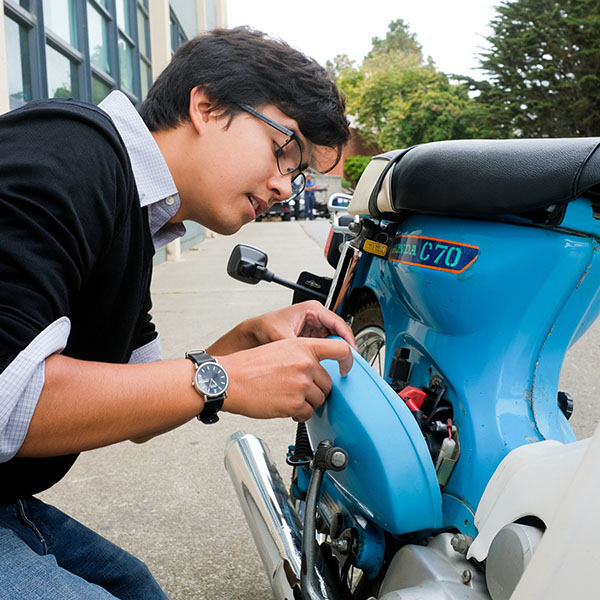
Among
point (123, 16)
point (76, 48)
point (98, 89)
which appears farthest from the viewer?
point (123, 16)

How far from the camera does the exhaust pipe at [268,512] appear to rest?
4.67 feet

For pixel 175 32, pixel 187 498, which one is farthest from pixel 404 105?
pixel 187 498

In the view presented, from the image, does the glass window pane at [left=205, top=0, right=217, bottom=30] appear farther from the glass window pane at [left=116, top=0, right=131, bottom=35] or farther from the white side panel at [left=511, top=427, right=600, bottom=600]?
the white side panel at [left=511, top=427, right=600, bottom=600]

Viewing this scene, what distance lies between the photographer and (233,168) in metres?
1.27

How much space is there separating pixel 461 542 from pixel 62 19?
5881 mm

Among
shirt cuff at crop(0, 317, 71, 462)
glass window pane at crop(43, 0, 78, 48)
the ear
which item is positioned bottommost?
shirt cuff at crop(0, 317, 71, 462)

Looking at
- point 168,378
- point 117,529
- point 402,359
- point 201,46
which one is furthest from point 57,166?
point 117,529

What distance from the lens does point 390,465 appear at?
4.10ft

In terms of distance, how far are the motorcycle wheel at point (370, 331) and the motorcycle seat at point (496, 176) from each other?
1.56ft

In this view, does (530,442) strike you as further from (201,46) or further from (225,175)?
(201,46)

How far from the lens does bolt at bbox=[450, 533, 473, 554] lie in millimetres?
1165

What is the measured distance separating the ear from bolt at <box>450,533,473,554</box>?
2.93 ft

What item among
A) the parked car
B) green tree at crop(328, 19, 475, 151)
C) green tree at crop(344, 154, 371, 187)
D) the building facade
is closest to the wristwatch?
the building facade

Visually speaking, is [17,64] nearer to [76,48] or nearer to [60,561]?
[76,48]
